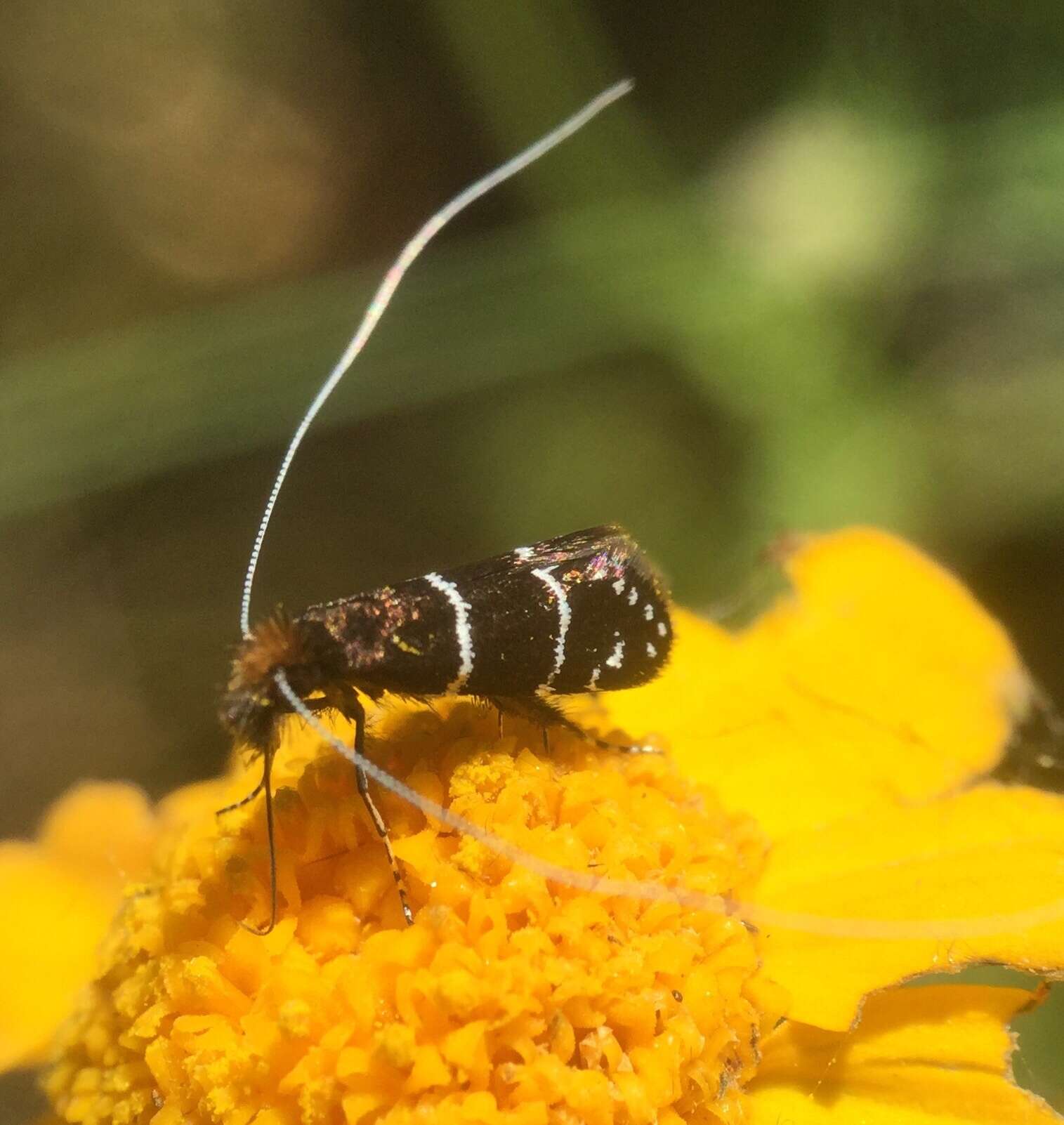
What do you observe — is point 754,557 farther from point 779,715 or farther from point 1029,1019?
point 1029,1019

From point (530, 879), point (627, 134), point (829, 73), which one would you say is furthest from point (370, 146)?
point (530, 879)

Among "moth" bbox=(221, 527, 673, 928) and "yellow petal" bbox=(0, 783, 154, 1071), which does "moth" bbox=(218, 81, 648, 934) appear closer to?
"moth" bbox=(221, 527, 673, 928)

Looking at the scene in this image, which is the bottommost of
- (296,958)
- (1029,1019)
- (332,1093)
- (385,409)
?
(1029,1019)

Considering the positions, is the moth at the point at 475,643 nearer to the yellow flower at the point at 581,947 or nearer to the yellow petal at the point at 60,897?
the yellow flower at the point at 581,947

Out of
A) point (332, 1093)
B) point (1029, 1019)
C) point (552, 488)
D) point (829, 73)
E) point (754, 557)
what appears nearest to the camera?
point (332, 1093)

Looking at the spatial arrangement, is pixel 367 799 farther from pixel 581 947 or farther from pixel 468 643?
pixel 581 947

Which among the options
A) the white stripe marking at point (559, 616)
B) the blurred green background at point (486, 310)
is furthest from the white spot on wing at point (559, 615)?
the blurred green background at point (486, 310)

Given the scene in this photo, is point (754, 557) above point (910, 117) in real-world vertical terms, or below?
below

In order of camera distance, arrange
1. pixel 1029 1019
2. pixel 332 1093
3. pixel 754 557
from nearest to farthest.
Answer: pixel 332 1093
pixel 1029 1019
pixel 754 557
